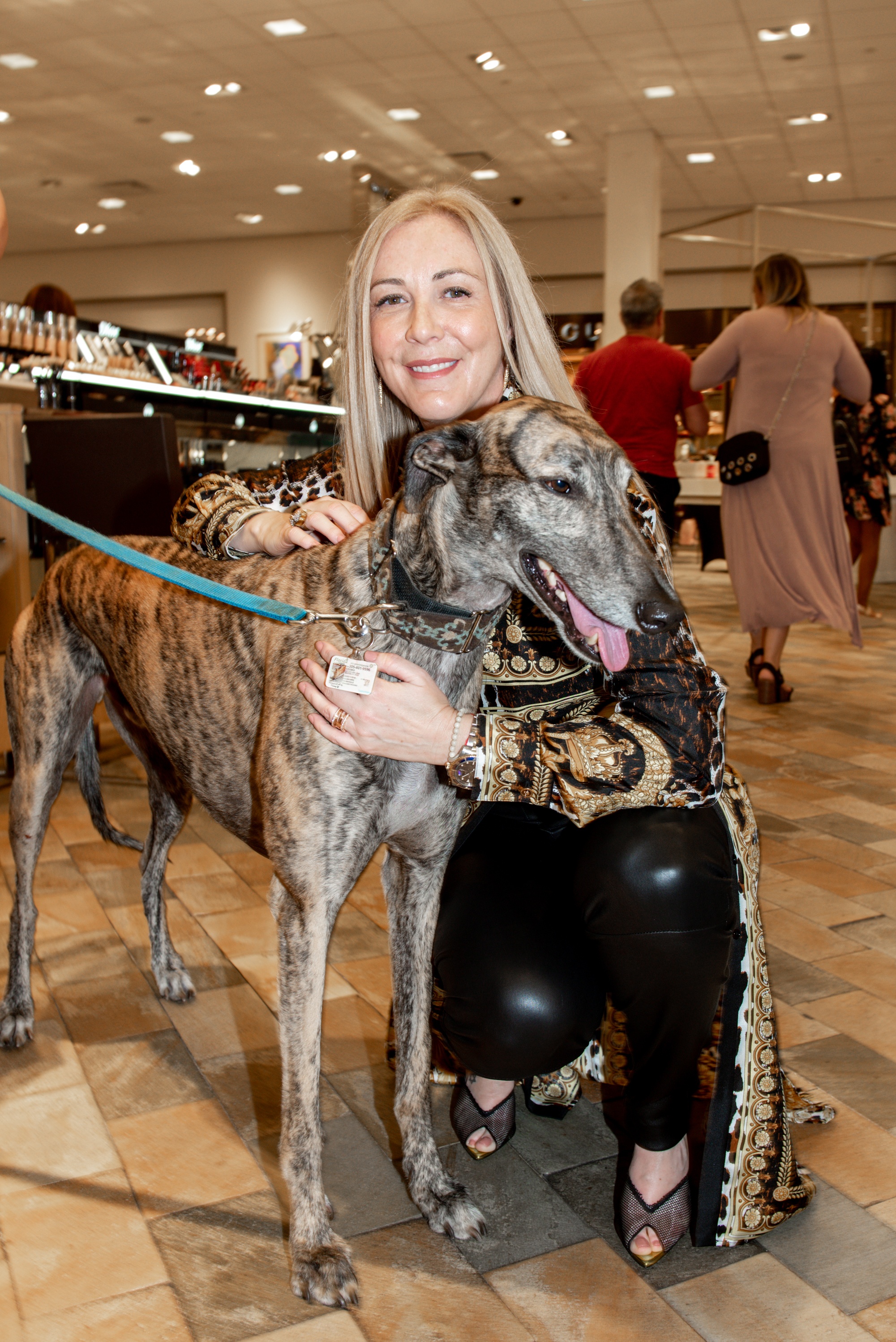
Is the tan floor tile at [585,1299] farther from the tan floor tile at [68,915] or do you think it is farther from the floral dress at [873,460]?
the floral dress at [873,460]

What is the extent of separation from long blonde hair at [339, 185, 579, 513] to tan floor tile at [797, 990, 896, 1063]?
3.94ft

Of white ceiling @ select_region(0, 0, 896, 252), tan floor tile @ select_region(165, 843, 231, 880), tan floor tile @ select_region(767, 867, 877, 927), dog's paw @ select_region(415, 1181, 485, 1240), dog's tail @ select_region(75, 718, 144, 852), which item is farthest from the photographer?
white ceiling @ select_region(0, 0, 896, 252)

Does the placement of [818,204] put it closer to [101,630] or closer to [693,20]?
[693,20]

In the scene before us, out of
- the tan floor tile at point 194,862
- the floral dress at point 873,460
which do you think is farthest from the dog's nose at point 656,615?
the floral dress at point 873,460

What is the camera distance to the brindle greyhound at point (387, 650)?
44.3 inches

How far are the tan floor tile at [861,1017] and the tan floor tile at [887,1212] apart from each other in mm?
409

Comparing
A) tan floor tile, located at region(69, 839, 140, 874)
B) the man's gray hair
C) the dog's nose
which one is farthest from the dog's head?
the man's gray hair

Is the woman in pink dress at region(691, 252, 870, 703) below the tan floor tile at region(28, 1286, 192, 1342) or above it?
above

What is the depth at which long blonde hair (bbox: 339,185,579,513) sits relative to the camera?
1.45 m

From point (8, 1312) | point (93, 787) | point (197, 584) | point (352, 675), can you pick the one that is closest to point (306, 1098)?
point (8, 1312)

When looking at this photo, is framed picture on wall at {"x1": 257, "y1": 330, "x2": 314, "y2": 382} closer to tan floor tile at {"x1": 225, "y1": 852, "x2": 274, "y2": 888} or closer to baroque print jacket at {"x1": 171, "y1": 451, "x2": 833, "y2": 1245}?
tan floor tile at {"x1": 225, "y1": 852, "x2": 274, "y2": 888}

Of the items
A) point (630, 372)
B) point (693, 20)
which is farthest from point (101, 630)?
point (693, 20)

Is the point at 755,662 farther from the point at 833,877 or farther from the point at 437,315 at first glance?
the point at 437,315

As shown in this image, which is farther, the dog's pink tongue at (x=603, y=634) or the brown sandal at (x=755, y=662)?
the brown sandal at (x=755, y=662)
